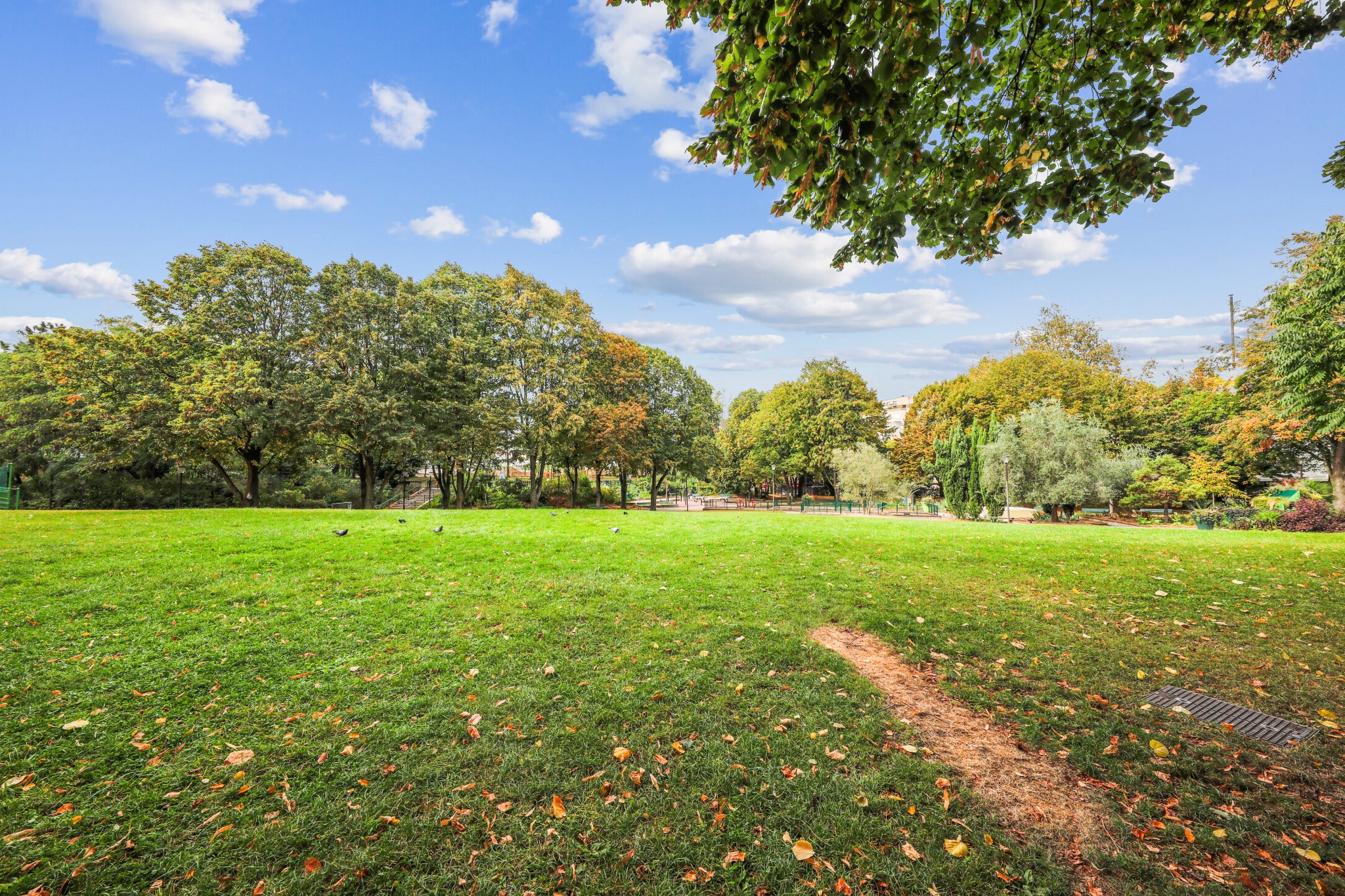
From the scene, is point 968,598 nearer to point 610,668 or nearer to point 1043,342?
point 610,668

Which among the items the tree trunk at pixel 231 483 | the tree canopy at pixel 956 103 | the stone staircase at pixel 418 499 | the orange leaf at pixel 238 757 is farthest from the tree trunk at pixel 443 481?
the tree canopy at pixel 956 103

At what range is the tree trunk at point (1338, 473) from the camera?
18.2 m

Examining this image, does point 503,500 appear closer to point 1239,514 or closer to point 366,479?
point 366,479

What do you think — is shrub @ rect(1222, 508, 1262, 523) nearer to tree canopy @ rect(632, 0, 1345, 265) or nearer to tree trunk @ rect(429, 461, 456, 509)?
tree canopy @ rect(632, 0, 1345, 265)

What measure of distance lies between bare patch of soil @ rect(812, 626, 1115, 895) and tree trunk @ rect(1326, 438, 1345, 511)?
25.9 m

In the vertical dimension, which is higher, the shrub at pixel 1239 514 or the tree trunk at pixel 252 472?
the tree trunk at pixel 252 472

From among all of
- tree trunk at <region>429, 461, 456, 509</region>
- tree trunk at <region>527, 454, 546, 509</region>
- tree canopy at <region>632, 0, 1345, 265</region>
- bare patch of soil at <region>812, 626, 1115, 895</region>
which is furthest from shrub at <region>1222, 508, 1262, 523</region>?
tree trunk at <region>429, 461, 456, 509</region>

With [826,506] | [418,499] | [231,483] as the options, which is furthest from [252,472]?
[826,506]

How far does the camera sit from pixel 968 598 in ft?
22.4

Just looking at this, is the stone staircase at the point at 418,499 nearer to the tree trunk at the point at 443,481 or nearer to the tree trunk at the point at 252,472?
the tree trunk at the point at 443,481

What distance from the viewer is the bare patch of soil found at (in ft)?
8.51

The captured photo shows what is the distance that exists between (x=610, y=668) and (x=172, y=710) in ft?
10.7

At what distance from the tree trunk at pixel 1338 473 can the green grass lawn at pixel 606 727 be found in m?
18.1

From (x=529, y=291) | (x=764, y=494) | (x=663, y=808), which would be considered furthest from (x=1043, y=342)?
(x=663, y=808)
